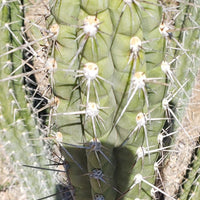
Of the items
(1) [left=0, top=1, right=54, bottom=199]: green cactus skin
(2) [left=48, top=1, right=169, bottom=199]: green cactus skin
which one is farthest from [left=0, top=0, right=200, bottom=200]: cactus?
(1) [left=0, top=1, right=54, bottom=199]: green cactus skin

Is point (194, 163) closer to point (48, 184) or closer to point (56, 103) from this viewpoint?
point (48, 184)

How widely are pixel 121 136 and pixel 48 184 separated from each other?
1.56m

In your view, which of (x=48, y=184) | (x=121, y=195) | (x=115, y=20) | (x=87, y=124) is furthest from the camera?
(x=48, y=184)

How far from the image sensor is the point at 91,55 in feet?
3.67

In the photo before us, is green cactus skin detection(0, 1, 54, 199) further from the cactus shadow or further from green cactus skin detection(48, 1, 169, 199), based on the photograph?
green cactus skin detection(48, 1, 169, 199)

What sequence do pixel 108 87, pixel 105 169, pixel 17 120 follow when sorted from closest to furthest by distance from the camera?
pixel 108 87 → pixel 105 169 → pixel 17 120

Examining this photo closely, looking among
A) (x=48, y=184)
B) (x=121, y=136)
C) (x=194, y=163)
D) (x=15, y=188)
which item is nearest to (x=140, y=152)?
(x=121, y=136)

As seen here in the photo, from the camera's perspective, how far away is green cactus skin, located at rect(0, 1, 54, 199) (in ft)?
6.86

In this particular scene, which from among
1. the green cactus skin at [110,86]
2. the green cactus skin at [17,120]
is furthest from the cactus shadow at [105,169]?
the green cactus skin at [17,120]

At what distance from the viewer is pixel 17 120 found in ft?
7.57

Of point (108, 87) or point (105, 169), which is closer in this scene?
point (108, 87)

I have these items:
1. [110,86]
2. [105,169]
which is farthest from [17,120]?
[110,86]

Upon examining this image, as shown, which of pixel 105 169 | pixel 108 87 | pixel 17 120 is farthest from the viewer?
pixel 17 120

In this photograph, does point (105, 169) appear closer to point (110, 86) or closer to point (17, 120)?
point (110, 86)
